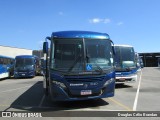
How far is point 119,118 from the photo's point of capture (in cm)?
788

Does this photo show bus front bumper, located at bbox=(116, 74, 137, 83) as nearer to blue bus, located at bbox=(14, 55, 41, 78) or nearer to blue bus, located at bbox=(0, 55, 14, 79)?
blue bus, located at bbox=(0, 55, 14, 79)

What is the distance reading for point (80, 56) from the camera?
1005cm

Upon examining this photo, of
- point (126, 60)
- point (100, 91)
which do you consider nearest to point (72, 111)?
point (100, 91)

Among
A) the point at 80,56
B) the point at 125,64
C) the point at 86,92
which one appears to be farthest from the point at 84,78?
the point at 125,64

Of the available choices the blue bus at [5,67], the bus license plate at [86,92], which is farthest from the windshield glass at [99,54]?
the blue bus at [5,67]

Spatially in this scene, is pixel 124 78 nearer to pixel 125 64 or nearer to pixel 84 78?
pixel 125 64

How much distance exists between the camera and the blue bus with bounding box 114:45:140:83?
16203mm

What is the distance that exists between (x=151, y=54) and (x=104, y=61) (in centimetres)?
6686

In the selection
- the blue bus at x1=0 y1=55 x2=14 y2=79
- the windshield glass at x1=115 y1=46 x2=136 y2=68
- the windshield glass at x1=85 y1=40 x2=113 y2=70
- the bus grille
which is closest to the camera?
the bus grille

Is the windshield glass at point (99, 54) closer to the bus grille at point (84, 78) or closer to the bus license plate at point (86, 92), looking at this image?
the bus grille at point (84, 78)

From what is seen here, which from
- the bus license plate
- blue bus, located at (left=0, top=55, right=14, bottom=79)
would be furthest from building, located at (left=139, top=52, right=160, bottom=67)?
the bus license plate

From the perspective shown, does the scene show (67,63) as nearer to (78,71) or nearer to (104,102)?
(78,71)

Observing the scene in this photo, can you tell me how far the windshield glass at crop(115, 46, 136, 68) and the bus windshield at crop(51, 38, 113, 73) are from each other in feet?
20.6

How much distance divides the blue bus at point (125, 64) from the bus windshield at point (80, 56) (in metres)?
5.81
